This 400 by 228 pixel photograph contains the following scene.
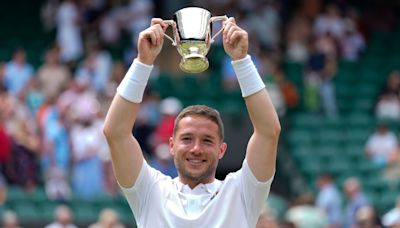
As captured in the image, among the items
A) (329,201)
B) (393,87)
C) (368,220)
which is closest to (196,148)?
(368,220)

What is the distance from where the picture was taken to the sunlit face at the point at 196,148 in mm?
5922

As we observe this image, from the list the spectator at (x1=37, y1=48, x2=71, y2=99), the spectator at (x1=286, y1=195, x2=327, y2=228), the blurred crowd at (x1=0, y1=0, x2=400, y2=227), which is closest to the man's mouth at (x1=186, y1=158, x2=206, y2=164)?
the blurred crowd at (x1=0, y1=0, x2=400, y2=227)

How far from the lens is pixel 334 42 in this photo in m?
22.2

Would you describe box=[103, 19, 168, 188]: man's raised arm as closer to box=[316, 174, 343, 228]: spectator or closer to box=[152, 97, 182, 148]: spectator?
box=[316, 174, 343, 228]: spectator

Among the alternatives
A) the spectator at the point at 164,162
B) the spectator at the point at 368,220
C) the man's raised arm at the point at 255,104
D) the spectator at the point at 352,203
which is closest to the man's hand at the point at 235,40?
the man's raised arm at the point at 255,104

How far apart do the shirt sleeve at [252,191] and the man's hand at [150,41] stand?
0.67 m

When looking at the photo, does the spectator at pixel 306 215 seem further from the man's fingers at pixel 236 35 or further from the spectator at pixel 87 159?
the man's fingers at pixel 236 35

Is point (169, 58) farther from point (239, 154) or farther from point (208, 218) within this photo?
point (208, 218)

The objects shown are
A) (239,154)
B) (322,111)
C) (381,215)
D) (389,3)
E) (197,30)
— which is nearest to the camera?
(197,30)

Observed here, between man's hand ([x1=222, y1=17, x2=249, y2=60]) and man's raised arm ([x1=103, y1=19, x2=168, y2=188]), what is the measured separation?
0.29 meters

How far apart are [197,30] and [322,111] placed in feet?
49.5

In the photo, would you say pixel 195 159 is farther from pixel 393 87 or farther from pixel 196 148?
pixel 393 87

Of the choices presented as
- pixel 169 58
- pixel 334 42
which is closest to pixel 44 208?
pixel 169 58

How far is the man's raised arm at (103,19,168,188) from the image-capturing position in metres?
5.82
